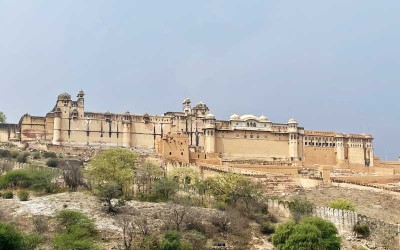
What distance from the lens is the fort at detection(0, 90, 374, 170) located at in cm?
6625

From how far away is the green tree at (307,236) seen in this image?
105 feet

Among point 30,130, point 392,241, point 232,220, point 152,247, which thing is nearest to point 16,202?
point 152,247

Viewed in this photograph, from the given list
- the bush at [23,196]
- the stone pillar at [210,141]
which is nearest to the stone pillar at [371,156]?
the stone pillar at [210,141]

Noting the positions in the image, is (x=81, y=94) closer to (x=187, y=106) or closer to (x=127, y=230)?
(x=187, y=106)

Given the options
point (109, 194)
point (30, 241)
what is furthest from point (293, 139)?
point (30, 241)

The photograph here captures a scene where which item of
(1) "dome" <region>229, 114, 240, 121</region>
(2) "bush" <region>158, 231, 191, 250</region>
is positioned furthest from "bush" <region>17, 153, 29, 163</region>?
(2) "bush" <region>158, 231, 191, 250</region>

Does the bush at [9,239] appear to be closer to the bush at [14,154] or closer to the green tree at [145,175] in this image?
the green tree at [145,175]

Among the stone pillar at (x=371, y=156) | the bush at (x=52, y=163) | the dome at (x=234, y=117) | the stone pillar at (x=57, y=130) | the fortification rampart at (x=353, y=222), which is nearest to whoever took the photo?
the fortification rampart at (x=353, y=222)

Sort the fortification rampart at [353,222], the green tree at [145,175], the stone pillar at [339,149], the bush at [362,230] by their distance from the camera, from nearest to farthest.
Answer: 1. the fortification rampart at [353,222]
2. the bush at [362,230]
3. the green tree at [145,175]
4. the stone pillar at [339,149]

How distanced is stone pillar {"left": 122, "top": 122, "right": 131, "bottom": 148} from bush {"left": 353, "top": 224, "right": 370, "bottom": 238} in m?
34.6

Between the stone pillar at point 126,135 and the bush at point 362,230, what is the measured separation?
114 feet

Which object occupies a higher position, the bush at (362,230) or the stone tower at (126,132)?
the stone tower at (126,132)

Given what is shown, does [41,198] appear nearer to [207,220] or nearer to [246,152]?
[207,220]

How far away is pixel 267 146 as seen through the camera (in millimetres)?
73188
